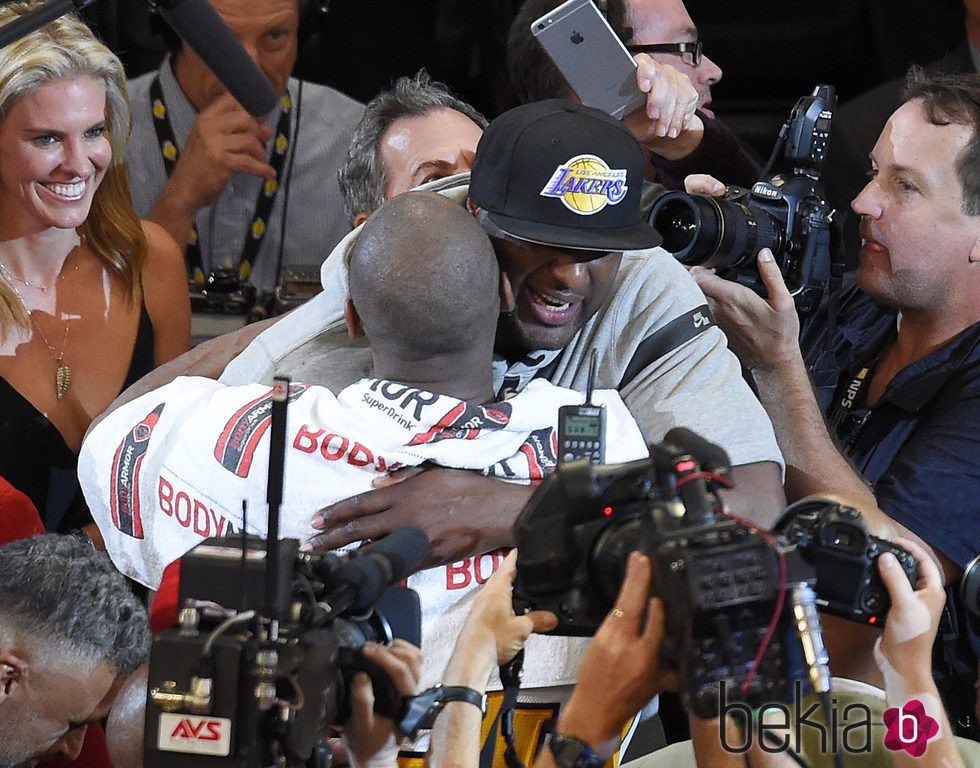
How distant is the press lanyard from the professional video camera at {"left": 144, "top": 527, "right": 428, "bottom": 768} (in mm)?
1905

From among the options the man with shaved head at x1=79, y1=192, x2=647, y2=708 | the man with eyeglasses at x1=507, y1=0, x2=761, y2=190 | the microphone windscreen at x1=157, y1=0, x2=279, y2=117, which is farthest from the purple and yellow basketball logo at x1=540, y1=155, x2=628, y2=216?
the man with eyeglasses at x1=507, y1=0, x2=761, y2=190

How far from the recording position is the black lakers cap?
1.59 metres

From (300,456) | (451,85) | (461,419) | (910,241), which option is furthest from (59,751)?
(451,85)

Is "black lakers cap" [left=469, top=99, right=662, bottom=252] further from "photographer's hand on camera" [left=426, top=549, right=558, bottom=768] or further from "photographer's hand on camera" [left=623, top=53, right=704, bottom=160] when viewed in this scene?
"photographer's hand on camera" [left=623, top=53, right=704, bottom=160]

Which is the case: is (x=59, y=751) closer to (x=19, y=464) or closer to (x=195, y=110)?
(x=19, y=464)

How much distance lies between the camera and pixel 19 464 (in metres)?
2.34

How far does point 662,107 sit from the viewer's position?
227cm

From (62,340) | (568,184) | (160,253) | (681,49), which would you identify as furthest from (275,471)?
(681,49)

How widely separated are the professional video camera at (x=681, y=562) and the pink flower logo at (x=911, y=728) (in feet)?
0.94

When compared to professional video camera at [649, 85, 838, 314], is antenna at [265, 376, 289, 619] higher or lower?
lower

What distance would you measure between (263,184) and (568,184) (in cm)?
168

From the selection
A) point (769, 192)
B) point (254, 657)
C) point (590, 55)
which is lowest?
point (254, 657)

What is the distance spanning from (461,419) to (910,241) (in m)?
1.15

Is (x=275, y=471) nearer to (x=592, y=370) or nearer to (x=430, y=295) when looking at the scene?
(x=430, y=295)
